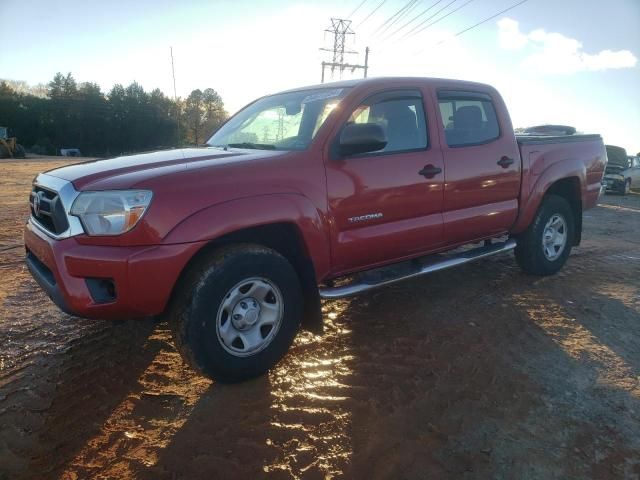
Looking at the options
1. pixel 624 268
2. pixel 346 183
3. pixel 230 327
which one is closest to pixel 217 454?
pixel 230 327

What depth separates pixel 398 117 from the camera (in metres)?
3.62

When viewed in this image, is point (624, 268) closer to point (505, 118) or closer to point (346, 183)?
point (505, 118)

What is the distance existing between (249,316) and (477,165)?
2.45 meters

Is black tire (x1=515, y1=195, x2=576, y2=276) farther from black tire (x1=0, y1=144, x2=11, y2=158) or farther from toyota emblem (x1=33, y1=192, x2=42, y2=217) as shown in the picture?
black tire (x1=0, y1=144, x2=11, y2=158)

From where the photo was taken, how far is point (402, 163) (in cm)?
344

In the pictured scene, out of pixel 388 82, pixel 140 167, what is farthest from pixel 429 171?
pixel 140 167

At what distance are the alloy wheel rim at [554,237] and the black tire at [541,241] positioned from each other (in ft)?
0.09

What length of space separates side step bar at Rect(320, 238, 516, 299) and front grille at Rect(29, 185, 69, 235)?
164 cm

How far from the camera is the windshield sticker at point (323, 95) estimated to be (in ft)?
11.3

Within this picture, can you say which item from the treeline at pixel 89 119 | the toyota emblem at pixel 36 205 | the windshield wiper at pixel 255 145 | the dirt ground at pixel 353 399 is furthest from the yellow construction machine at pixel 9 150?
the windshield wiper at pixel 255 145

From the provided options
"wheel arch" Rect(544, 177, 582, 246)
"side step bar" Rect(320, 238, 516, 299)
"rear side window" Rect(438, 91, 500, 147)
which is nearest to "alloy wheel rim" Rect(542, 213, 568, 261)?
"wheel arch" Rect(544, 177, 582, 246)

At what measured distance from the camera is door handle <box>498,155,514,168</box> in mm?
4203

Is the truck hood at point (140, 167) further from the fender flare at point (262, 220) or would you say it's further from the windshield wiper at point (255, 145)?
the fender flare at point (262, 220)

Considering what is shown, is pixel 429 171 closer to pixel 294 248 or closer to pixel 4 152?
pixel 294 248
